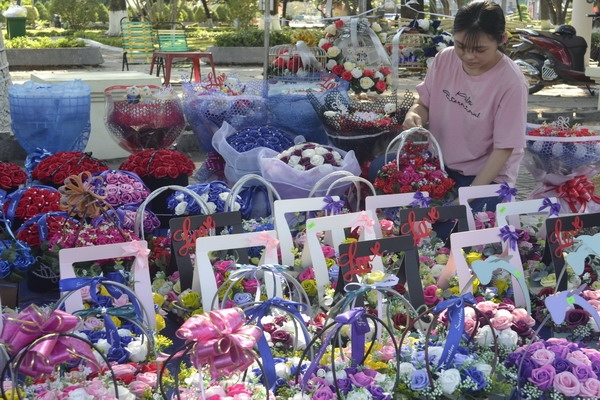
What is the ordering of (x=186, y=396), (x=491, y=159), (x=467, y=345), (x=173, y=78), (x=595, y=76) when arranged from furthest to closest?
1. (x=173, y=78)
2. (x=595, y=76)
3. (x=491, y=159)
4. (x=467, y=345)
5. (x=186, y=396)

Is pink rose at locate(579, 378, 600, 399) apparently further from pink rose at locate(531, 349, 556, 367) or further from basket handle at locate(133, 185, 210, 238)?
basket handle at locate(133, 185, 210, 238)

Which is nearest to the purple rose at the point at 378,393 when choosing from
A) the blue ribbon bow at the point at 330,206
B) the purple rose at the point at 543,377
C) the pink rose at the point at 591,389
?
the purple rose at the point at 543,377

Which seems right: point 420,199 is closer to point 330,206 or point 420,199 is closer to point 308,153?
point 330,206

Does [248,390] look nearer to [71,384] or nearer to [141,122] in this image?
[71,384]

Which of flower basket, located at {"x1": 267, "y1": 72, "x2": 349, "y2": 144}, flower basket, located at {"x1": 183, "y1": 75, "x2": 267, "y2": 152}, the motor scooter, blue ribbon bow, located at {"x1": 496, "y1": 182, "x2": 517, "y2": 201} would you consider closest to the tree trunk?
flower basket, located at {"x1": 183, "y1": 75, "x2": 267, "y2": 152}

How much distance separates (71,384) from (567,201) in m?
2.69

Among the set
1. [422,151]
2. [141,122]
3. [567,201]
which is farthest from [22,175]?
[567,201]

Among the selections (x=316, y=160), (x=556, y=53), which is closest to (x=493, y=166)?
(x=316, y=160)

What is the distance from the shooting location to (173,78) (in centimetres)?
1164

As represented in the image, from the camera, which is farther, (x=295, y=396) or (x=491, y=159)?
(x=491, y=159)

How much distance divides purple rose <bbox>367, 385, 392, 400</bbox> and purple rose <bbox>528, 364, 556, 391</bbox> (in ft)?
1.33

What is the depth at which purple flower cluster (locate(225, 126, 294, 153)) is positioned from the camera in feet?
13.7

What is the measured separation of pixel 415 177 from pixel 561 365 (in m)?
1.48

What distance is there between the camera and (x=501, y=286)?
280 cm
